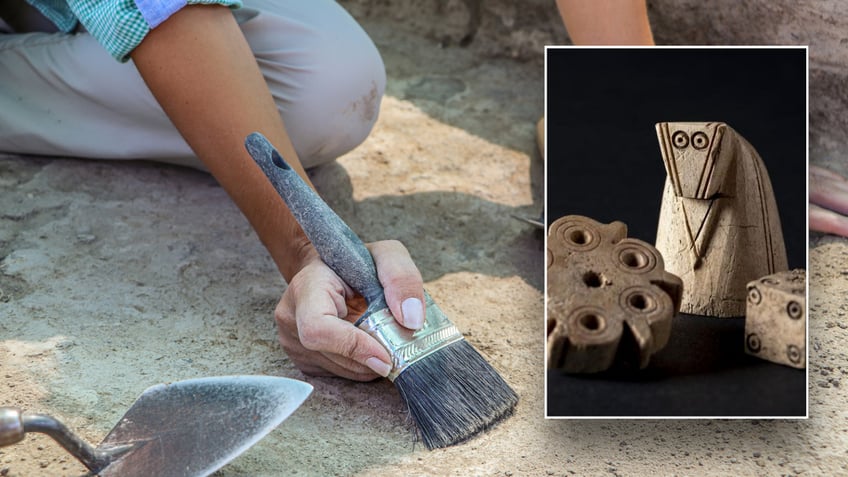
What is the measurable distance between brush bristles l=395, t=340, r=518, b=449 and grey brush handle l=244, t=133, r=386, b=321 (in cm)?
10

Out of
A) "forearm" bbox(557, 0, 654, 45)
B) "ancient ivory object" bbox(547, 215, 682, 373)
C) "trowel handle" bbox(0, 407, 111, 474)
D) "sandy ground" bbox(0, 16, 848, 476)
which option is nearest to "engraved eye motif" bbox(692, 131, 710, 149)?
"ancient ivory object" bbox(547, 215, 682, 373)

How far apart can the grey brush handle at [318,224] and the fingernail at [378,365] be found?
77 millimetres

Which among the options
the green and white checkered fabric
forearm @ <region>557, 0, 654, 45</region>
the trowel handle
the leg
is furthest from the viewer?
the leg

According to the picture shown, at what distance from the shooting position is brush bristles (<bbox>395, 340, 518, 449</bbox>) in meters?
1.08

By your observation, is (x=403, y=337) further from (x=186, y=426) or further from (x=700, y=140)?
(x=700, y=140)

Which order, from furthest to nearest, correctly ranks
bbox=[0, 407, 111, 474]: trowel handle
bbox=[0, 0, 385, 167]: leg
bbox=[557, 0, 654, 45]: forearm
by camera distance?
bbox=[0, 0, 385, 167]: leg, bbox=[557, 0, 654, 45]: forearm, bbox=[0, 407, 111, 474]: trowel handle

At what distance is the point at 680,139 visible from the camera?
38.6 inches

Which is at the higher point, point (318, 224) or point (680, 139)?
point (680, 139)

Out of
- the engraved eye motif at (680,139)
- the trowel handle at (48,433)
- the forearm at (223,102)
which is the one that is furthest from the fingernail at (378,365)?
the engraved eye motif at (680,139)

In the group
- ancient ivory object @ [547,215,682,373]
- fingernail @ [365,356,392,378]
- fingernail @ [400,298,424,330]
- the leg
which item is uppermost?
the leg

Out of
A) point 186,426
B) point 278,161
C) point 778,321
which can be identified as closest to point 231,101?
point 278,161

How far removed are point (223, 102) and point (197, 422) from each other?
417mm

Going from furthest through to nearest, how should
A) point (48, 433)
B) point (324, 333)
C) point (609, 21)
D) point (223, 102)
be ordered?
1. point (609, 21)
2. point (223, 102)
3. point (324, 333)
4. point (48, 433)

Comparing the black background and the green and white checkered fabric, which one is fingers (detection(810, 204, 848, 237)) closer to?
the black background
